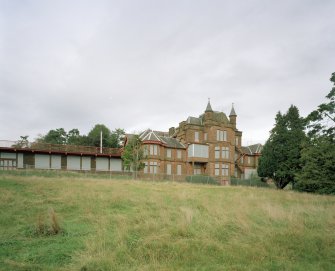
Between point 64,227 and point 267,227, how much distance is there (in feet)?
25.4

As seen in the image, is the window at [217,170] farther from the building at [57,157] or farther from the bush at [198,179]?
the building at [57,157]

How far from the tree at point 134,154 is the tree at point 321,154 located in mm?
20656

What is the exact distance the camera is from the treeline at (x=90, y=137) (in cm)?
7133

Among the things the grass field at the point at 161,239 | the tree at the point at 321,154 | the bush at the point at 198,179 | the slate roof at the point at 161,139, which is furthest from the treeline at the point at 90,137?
the grass field at the point at 161,239

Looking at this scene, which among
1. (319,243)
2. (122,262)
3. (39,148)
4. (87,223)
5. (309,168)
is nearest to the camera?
(122,262)

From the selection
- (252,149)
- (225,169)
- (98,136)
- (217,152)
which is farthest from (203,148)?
(98,136)

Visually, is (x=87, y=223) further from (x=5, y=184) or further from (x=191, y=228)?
(x=5, y=184)

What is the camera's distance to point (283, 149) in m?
42.5

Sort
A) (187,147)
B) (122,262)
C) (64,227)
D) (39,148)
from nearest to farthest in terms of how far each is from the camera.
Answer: (122,262) < (64,227) < (39,148) < (187,147)

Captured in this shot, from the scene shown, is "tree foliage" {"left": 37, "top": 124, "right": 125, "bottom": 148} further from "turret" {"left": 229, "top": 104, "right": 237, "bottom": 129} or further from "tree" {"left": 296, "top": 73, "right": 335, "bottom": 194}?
"tree" {"left": 296, "top": 73, "right": 335, "bottom": 194}

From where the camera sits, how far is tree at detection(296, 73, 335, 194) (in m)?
25.7

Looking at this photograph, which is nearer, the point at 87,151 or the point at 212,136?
the point at 87,151

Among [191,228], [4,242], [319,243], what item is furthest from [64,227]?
[319,243]

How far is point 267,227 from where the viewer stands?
1166 cm
